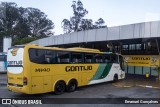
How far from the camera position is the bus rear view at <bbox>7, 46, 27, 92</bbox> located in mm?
12688

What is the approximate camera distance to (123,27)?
65.7 ft

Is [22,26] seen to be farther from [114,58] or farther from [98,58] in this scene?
[98,58]

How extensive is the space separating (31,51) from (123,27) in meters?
9.41

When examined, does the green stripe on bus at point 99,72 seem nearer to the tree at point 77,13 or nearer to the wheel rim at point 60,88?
the wheel rim at point 60,88

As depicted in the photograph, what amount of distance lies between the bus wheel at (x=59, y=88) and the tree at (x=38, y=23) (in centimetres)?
7566

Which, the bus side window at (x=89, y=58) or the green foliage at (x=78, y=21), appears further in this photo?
the green foliage at (x=78, y=21)

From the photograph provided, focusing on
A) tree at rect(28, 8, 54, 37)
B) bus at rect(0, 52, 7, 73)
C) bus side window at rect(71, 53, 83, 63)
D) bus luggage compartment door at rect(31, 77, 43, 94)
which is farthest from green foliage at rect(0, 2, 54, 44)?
bus luggage compartment door at rect(31, 77, 43, 94)

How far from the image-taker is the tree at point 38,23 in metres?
89.9

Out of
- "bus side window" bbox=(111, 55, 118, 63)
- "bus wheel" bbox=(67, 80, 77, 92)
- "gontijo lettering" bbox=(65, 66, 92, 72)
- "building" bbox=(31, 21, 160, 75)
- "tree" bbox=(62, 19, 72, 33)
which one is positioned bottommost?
"bus wheel" bbox=(67, 80, 77, 92)

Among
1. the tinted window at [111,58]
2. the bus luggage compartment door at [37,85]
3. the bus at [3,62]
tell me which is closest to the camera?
the bus luggage compartment door at [37,85]

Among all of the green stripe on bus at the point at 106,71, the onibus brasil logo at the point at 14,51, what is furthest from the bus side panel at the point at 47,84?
the green stripe on bus at the point at 106,71

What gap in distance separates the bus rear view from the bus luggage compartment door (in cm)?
48

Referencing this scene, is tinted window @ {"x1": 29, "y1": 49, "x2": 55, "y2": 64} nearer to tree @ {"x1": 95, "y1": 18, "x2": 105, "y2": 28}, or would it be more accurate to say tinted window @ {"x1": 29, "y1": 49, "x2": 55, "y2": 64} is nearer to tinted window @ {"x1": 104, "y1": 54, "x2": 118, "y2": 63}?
tinted window @ {"x1": 104, "y1": 54, "x2": 118, "y2": 63}

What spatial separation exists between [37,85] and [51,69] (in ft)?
4.37
